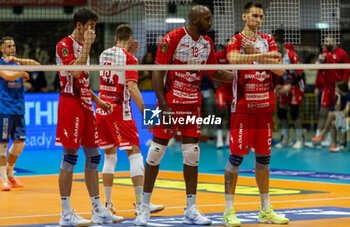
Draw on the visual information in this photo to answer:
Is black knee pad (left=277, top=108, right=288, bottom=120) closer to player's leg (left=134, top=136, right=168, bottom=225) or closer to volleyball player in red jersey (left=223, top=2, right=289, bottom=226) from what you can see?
volleyball player in red jersey (left=223, top=2, right=289, bottom=226)

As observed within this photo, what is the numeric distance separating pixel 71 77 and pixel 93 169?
3.72 feet

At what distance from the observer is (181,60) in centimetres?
801

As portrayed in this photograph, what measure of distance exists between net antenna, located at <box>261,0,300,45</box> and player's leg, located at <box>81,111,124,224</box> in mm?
3026

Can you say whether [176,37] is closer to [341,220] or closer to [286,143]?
[341,220]

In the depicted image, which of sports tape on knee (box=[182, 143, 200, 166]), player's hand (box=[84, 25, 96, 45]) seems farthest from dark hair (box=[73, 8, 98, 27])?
sports tape on knee (box=[182, 143, 200, 166])

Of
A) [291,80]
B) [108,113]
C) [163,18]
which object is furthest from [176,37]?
[291,80]

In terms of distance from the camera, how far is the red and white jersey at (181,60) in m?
7.92

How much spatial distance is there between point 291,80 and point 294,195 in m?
8.42

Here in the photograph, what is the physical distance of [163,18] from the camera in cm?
991

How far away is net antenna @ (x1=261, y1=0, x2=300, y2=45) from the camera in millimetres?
9749

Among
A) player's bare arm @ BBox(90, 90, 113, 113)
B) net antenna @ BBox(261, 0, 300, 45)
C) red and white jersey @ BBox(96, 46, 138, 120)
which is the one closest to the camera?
player's bare arm @ BBox(90, 90, 113, 113)

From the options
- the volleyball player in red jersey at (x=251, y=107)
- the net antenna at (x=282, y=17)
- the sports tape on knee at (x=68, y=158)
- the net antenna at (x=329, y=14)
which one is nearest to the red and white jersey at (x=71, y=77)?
the sports tape on knee at (x=68, y=158)

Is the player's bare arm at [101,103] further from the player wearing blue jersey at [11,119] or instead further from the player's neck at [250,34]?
the player wearing blue jersey at [11,119]

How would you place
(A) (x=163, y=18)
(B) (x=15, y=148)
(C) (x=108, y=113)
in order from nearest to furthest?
(C) (x=108, y=113), (A) (x=163, y=18), (B) (x=15, y=148)
